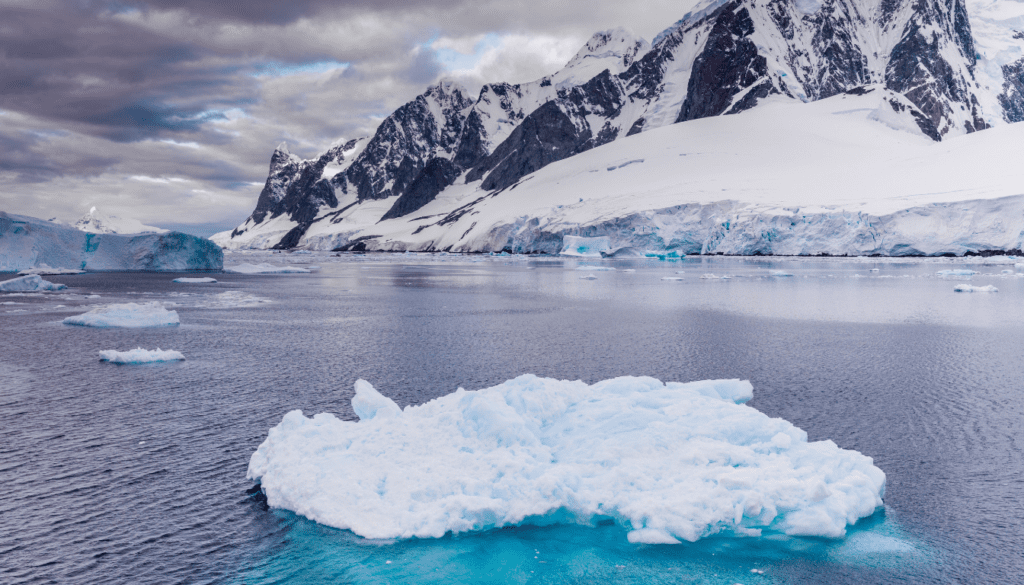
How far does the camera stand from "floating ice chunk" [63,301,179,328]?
1880 centimetres

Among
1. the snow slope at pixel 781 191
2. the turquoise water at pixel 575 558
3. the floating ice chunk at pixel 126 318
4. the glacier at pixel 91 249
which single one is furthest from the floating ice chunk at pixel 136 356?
the snow slope at pixel 781 191

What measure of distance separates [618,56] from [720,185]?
130209 mm

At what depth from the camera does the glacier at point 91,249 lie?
4109cm

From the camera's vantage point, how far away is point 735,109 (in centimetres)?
12219

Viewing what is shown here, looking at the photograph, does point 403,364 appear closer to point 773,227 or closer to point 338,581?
point 338,581

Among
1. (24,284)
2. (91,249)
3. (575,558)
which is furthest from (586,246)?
(575,558)

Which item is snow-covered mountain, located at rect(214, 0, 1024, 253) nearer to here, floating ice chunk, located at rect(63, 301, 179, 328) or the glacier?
the glacier

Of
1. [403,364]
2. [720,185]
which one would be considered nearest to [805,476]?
[403,364]

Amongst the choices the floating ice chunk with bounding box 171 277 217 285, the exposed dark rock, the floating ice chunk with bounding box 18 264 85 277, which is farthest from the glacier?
the exposed dark rock

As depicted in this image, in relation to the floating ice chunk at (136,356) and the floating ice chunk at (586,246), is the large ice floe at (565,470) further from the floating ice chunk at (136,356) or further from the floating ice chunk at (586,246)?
the floating ice chunk at (586,246)

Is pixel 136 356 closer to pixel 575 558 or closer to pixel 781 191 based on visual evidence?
pixel 575 558

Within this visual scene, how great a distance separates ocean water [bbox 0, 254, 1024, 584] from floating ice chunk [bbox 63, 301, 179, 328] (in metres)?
0.36

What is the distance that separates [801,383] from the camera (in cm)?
1247

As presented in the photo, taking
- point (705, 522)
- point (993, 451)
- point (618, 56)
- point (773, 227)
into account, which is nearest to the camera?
point (705, 522)
